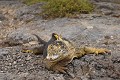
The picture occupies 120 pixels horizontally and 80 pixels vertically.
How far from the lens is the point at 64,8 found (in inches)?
448

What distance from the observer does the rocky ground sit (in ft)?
23.6

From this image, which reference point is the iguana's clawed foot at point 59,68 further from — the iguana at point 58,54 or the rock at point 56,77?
the rock at point 56,77

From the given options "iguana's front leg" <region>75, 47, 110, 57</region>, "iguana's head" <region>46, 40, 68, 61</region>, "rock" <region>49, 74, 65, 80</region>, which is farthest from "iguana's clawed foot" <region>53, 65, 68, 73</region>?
"iguana's front leg" <region>75, 47, 110, 57</region>

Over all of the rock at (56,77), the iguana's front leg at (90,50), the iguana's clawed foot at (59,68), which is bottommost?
the rock at (56,77)

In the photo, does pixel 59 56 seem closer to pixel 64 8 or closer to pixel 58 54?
pixel 58 54

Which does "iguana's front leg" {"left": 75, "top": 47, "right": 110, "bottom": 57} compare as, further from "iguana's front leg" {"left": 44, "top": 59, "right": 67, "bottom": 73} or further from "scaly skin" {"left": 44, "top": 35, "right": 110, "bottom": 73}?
"iguana's front leg" {"left": 44, "top": 59, "right": 67, "bottom": 73}

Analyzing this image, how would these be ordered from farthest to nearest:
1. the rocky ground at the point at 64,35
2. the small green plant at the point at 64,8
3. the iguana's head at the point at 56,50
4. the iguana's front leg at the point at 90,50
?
the small green plant at the point at 64,8 < the iguana's front leg at the point at 90,50 < the rocky ground at the point at 64,35 < the iguana's head at the point at 56,50

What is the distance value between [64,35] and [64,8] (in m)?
1.82

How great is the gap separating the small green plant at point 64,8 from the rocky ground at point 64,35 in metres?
0.26

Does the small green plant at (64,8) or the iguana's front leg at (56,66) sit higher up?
the small green plant at (64,8)

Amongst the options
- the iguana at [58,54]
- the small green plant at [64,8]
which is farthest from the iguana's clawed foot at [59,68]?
the small green plant at [64,8]

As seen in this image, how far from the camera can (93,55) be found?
7.73 m

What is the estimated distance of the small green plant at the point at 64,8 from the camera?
37.3ft

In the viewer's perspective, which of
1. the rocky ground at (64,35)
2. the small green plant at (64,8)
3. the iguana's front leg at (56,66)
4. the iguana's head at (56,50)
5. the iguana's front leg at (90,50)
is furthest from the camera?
the small green plant at (64,8)
